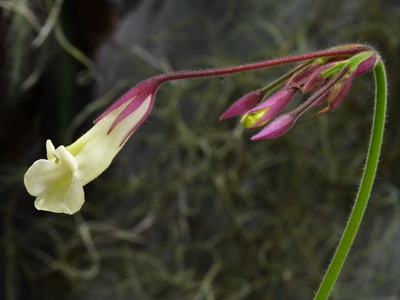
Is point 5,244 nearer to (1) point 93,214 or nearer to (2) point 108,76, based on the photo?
(1) point 93,214

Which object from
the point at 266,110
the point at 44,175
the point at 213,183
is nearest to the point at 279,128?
the point at 266,110

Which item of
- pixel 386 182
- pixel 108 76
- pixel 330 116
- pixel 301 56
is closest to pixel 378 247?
pixel 386 182

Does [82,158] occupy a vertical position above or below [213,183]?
above

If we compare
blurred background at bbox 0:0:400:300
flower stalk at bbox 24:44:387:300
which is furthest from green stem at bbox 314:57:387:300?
blurred background at bbox 0:0:400:300

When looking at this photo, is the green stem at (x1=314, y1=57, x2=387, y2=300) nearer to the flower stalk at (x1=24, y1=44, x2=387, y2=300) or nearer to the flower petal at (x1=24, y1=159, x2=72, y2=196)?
the flower stalk at (x1=24, y1=44, x2=387, y2=300)

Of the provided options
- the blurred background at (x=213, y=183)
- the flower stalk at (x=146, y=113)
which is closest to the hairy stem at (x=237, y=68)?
the flower stalk at (x=146, y=113)

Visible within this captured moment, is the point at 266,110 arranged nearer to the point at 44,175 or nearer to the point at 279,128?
the point at 279,128

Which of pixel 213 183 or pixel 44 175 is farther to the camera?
pixel 213 183

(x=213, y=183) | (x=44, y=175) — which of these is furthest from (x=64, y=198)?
(x=213, y=183)

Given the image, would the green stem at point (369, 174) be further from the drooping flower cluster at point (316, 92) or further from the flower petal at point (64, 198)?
the flower petal at point (64, 198)
